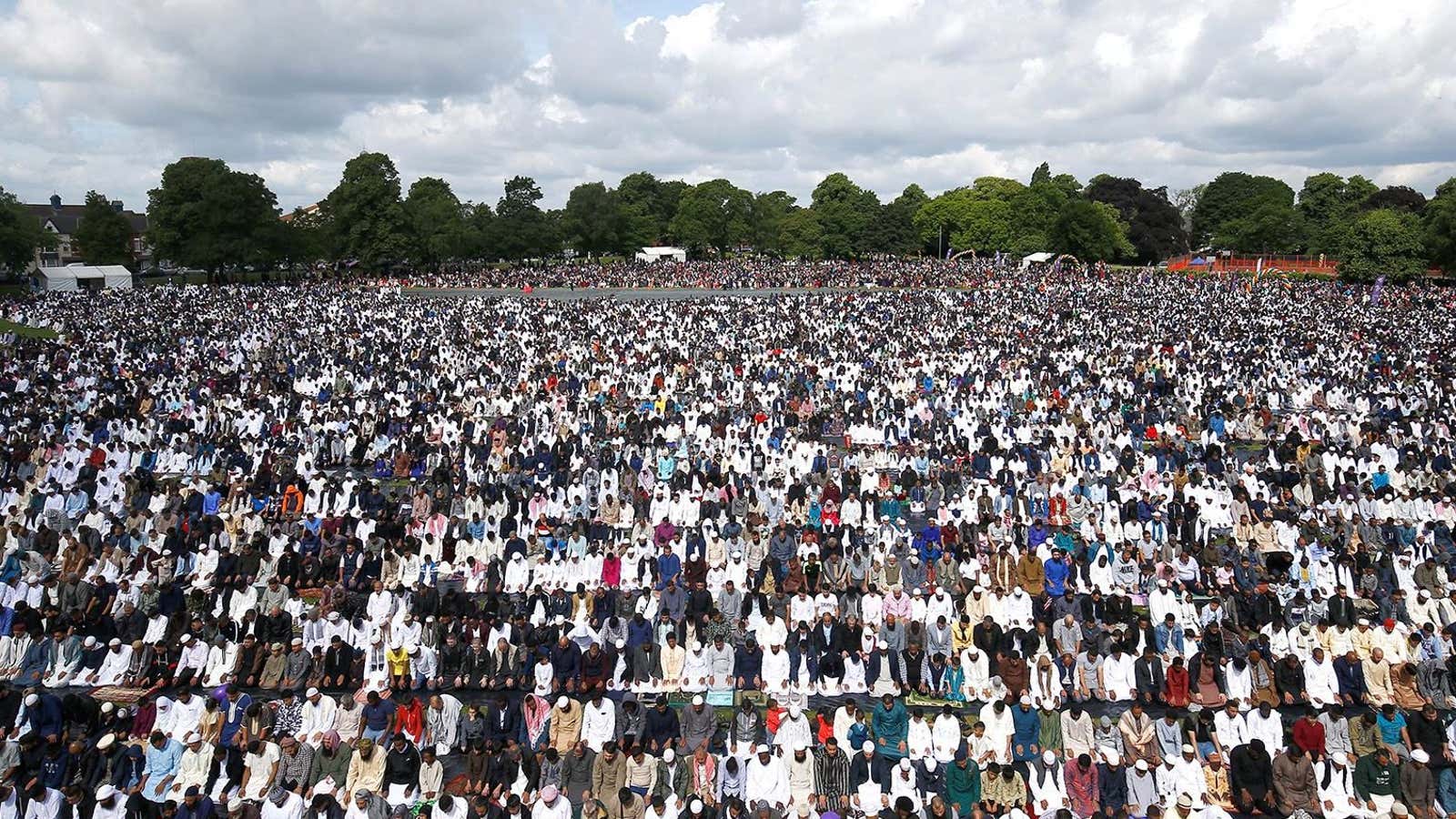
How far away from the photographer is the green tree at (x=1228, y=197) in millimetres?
68500

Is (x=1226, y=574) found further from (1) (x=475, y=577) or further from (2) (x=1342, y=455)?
(1) (x=475, y=577)

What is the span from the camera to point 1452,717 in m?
6.82

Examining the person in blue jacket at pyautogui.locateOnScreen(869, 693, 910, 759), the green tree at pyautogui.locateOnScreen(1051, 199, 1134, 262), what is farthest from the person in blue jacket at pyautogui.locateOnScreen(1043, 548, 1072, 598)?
the green tree at pyautogui.locateOnScreen(1051, 199, 1134, 262)

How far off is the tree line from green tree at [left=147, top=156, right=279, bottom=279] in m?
0.09

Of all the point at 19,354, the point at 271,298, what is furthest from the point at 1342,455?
the point at 271,298

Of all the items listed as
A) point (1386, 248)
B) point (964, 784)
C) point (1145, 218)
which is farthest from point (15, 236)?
point (1145, 218)

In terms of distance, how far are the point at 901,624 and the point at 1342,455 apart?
9.19 m

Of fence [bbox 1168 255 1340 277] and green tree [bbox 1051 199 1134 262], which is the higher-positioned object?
green tree [bbox 1051 199 1134 262]

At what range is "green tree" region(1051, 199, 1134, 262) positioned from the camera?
55125mm

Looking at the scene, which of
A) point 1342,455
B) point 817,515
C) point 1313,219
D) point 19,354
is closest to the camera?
point 817,515

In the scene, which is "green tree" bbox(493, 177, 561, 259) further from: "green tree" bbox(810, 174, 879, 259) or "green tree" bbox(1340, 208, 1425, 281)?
"green tree" bbox(1340, 208, 1425, 281)

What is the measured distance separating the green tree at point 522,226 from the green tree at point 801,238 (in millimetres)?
16398

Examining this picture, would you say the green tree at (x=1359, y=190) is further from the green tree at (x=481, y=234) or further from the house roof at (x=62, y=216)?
the house roof at (x=62, y=216)

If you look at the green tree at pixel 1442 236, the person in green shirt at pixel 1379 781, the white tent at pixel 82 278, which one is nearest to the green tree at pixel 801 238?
the green tree at pixel 1442 236
